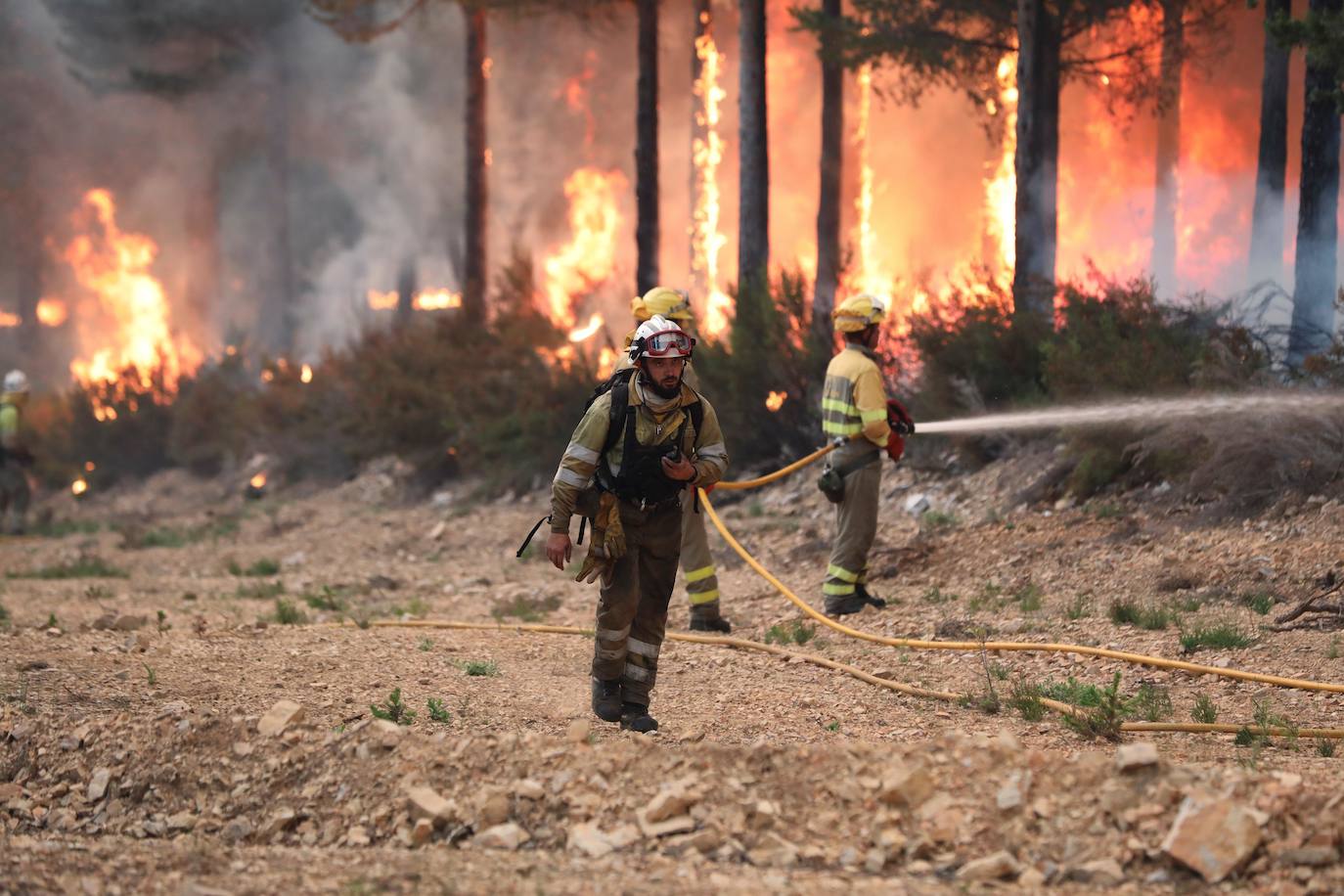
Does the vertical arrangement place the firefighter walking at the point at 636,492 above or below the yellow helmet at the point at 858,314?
below

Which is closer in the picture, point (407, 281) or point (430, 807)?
→ point (430, 807)

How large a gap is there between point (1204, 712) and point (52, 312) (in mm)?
42421

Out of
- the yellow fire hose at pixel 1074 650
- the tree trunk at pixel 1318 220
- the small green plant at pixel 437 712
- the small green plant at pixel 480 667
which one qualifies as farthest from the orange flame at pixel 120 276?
the small green plant at pixel 437 712

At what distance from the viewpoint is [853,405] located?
357 inches

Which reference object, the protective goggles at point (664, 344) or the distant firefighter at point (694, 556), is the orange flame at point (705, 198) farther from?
the protective goggles at point (664, 344)

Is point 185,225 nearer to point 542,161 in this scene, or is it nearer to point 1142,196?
point 542,161

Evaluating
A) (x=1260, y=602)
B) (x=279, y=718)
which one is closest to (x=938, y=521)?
(x=1260, y=602)

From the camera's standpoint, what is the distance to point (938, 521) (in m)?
12.2

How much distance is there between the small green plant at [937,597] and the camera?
9.77 m

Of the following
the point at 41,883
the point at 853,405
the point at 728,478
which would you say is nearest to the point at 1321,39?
the point at 853,405

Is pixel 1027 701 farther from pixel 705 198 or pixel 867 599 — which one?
pixel 705 198

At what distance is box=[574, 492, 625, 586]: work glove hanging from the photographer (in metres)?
6.17

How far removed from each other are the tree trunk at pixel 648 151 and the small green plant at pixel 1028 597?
11.4m

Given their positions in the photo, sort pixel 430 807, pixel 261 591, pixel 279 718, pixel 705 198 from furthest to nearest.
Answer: pixel 705 198, pixel 261 591, pixel 279 718, pixel 430 807
